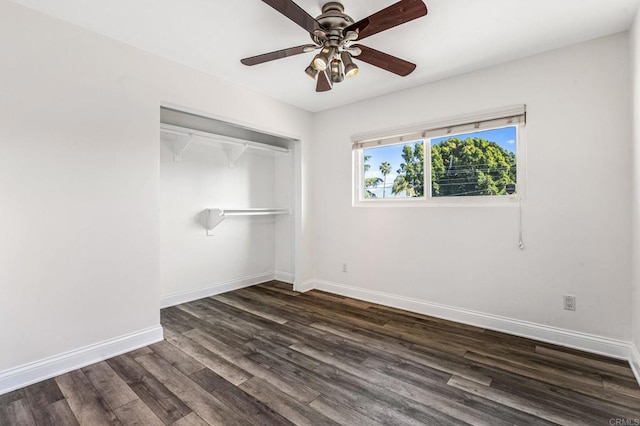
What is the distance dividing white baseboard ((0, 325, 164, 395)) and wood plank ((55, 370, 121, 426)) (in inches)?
2.8

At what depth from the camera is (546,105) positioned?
2.49m

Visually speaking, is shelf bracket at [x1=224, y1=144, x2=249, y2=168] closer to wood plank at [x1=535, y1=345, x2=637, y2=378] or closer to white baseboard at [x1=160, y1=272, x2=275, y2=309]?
white baseboard at [x1=160, y1=272, x2=275, y2=309]

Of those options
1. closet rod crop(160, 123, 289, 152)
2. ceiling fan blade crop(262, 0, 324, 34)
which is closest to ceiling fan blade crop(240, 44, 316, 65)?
ceiling fan blade crop(262, 0, 324, 34)

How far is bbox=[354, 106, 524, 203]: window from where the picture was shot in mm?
2742

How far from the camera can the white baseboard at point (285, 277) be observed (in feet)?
14.8

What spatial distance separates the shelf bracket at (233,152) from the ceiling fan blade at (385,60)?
86.1 inches

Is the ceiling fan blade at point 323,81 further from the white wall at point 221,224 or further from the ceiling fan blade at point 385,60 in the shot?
the white wall at point 221,224

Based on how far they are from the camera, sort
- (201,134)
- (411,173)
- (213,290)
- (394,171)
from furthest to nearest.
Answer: (213,290), (394,171), (411,173), (201,134)

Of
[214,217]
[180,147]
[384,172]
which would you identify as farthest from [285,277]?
[180,147]

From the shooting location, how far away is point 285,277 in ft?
15.1

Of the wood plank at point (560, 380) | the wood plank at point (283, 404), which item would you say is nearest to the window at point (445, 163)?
the wood plank at point (560, 380)

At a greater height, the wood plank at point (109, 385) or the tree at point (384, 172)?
the tree at point (384, 172)

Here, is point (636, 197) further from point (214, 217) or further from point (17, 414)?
point (17, 414)

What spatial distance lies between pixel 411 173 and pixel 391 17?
1945 mm
